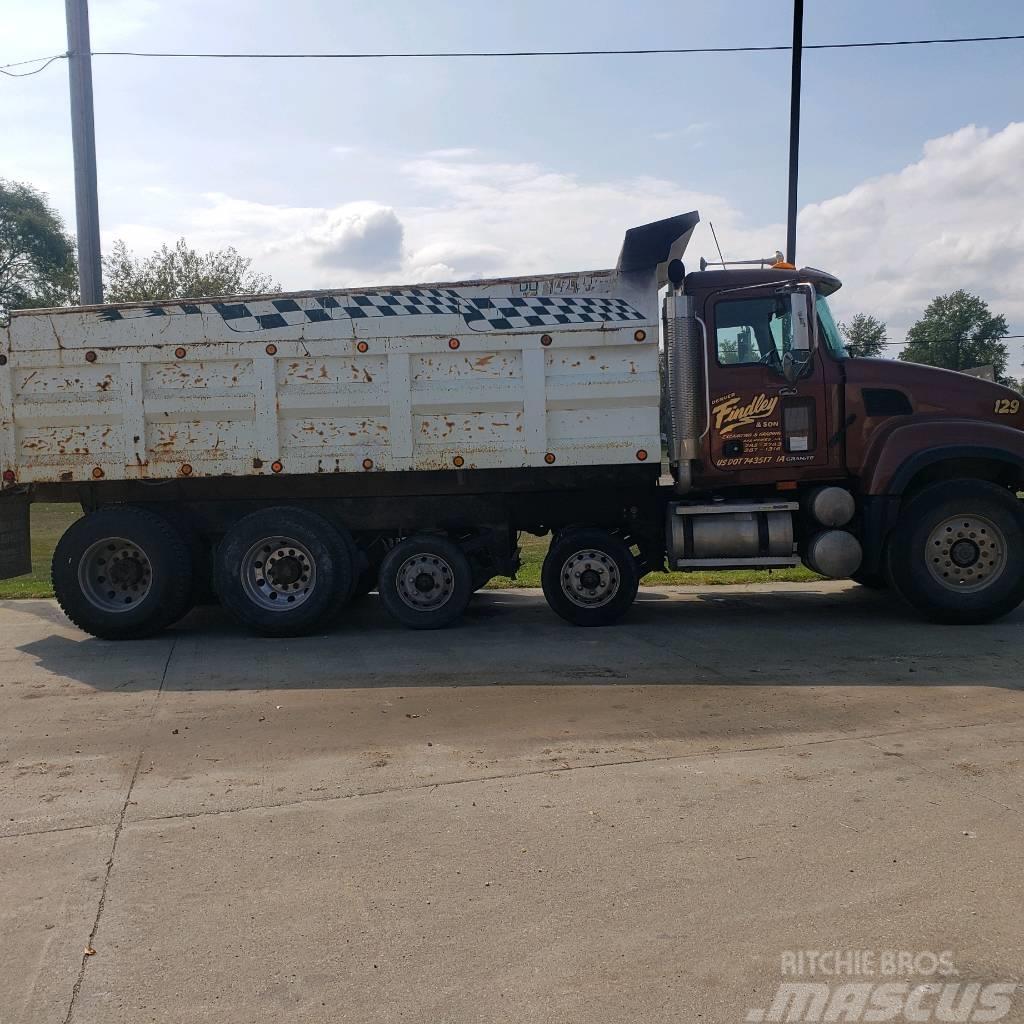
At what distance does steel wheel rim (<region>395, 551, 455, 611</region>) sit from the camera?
9.54 metres

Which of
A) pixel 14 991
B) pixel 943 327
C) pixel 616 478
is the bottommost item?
pixel 14 991

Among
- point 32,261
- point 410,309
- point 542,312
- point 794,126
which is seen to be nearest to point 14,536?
point 410,309

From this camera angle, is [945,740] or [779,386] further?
[779,386]

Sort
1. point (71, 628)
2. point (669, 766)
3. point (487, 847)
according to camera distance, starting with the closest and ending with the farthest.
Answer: point (487, 847)
point (669, 766)
point (71, 628)

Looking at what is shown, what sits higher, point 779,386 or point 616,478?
point 779,386

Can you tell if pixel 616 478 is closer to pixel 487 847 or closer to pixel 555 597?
pixel 555 597

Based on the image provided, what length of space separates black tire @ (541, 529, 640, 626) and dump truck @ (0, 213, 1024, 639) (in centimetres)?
2

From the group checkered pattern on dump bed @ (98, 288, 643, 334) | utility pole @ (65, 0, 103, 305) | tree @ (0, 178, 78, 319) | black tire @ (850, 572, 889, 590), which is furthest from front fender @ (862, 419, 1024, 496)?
tree @ (0, 178, 78, 319)

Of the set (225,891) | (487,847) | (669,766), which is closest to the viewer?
(225,891)

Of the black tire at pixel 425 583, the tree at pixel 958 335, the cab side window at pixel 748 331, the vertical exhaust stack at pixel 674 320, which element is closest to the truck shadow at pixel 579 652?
the black tire at pixel 425 583

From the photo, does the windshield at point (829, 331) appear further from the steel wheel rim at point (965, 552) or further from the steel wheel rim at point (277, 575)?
the steel wheel rim at point (277, 575)

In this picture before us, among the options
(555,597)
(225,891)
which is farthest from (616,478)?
(225,891)

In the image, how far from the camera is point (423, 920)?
12.3 ft

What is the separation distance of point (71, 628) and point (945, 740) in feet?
26.3
